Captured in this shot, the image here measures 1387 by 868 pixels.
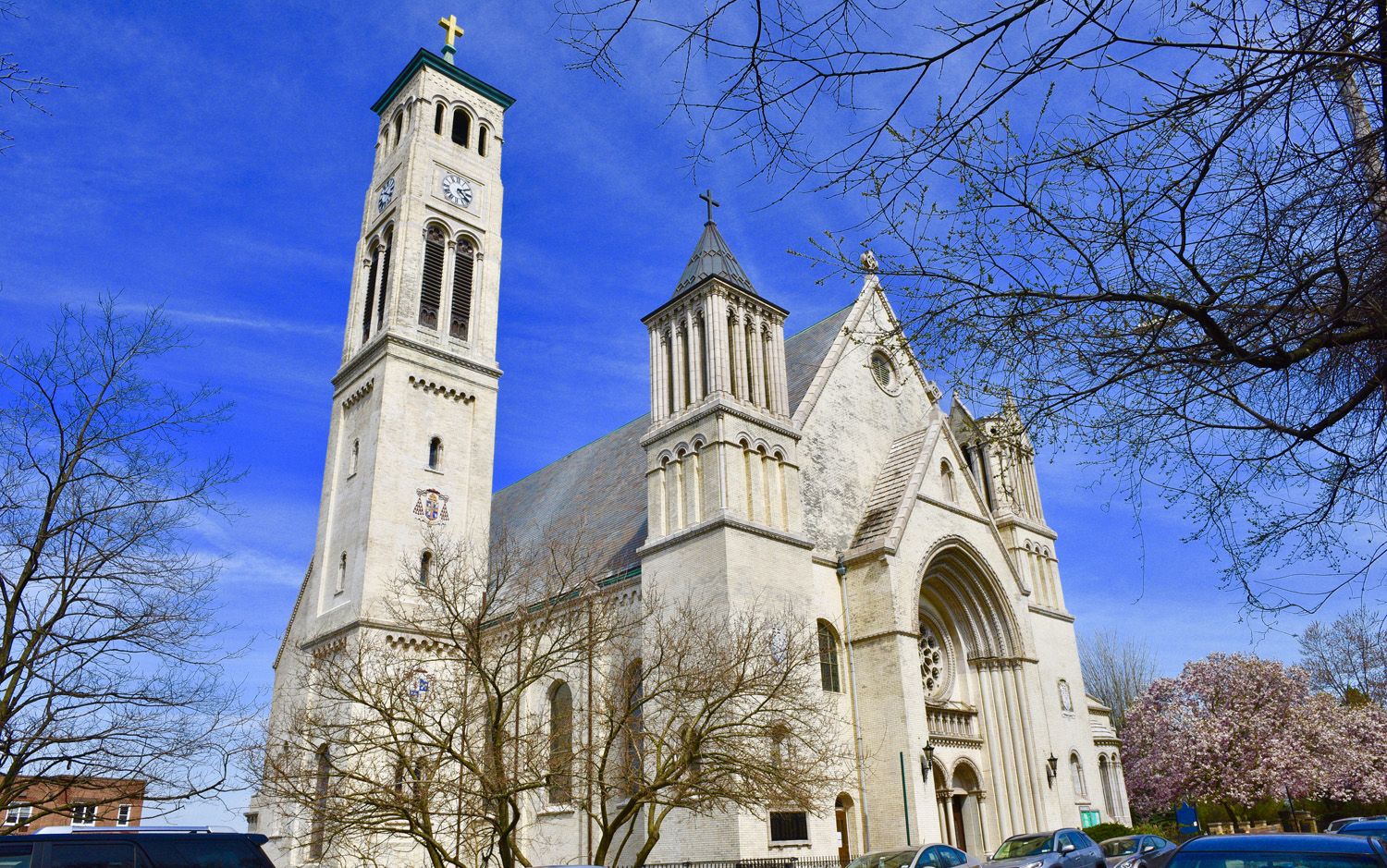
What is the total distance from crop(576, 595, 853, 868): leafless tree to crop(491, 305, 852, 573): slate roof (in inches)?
228

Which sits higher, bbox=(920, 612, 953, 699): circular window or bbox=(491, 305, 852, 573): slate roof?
bbox=(491, 305, 852, 573): slate roof

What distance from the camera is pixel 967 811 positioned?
80.6 ft

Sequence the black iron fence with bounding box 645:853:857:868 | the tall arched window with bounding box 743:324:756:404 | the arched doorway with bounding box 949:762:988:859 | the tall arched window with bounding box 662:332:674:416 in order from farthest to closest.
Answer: the tall arched window with bounding box 662:332:674:416, the tall arched window with bounding box 743:324:756:404, the arched doorway with bounding box 949:762:988:859, the black iron fence with bounding box 645:853:857:868

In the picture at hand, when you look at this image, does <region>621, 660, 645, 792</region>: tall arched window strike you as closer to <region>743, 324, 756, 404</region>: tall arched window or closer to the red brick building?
the red brick building

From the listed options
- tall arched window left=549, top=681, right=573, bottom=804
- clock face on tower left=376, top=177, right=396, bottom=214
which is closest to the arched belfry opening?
tall arched window left=549, top=681, right=573, bottom=804

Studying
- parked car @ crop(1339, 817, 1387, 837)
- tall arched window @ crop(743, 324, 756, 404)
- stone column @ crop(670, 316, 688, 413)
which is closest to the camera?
parked car @ crop(1339, 817, 1387, 837)

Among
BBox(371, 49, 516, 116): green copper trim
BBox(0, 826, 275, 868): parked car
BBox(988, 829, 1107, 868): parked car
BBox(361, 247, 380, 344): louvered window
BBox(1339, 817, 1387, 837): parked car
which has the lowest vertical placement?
BBox(988, 829, 1107, 868): parked car

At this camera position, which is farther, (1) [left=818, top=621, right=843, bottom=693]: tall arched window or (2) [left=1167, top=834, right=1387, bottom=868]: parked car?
(1) [left=818, top=621, right=843, bottom=693]: tall arched window

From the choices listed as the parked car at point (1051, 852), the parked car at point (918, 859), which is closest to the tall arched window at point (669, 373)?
the parked car at point (918, 859)

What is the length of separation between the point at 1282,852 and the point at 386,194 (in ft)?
117

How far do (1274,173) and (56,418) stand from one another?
16.7 meters

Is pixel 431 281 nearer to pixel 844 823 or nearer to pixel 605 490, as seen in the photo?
pixel 605 490

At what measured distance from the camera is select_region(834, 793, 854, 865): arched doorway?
21.0 metres

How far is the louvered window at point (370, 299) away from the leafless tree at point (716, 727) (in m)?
17.7
